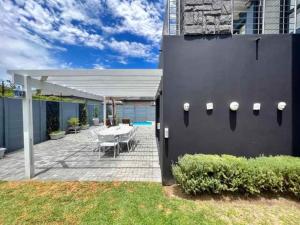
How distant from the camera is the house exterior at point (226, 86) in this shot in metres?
4.97

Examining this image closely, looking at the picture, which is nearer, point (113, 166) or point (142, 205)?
point (142, 205)

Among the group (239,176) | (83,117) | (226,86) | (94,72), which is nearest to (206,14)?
(226,86)

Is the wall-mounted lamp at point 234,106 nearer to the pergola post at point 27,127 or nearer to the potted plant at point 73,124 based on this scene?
the pergola post at point 27,127

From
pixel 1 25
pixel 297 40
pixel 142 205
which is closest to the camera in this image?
pixel 142 205

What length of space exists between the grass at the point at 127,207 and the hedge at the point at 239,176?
30 cm

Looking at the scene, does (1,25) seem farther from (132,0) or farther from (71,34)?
(132,0)

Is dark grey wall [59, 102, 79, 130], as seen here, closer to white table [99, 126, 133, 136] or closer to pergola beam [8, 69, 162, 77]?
white table [99, 126, 133, 136]

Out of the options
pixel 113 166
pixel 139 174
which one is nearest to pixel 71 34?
pixel 113 166

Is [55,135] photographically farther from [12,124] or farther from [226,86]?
[226,86]

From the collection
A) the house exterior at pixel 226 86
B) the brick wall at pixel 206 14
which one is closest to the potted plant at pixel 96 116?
the house exterior at pixel 226 86

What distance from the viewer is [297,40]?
4.95 m

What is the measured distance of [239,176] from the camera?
168 inches

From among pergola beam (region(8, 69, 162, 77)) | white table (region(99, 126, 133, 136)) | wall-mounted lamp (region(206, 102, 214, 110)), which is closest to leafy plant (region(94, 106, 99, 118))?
white table (region(99, 126, 133, 136))

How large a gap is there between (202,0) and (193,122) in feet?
11.2
